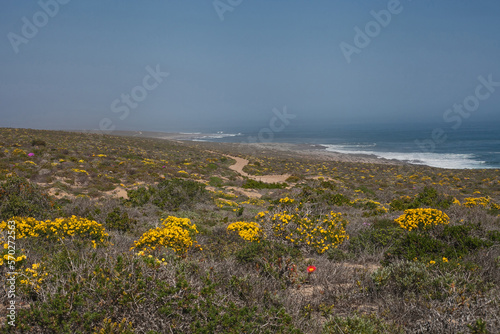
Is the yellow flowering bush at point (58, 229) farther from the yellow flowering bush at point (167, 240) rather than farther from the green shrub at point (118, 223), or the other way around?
the green shrub at point (118, 223)

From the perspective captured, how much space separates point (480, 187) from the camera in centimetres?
2331

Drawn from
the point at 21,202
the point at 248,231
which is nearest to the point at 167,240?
the point at 248,231

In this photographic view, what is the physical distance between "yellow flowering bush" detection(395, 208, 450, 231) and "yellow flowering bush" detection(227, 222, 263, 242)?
12.7 feet

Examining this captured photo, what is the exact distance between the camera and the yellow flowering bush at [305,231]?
6.11 metres

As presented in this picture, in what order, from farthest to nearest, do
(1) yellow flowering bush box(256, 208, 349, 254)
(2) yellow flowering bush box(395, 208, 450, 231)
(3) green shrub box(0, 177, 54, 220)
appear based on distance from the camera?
(3) green shrub box(0, 177, 54, 220)
(2) yellow flowering bush box(395, 208, 450, 231)
(1) yellow flowering bush box(256, 208, 349, 254)

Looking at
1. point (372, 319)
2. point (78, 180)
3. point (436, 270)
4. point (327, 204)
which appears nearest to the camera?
point (372, 319)

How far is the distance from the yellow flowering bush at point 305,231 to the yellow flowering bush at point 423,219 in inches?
76.6

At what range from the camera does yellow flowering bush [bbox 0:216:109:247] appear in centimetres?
536

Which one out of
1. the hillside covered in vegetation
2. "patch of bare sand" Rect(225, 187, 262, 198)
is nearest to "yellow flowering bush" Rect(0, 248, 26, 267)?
the hillside covered in vegetation

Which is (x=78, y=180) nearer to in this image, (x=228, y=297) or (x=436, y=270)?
(x=228, y=297)

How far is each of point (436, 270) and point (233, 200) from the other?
11.3 metres

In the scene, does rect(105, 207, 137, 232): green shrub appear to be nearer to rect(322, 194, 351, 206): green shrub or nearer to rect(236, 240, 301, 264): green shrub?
rect(236, 240, 301, 264): green shrub

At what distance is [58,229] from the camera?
5.68 meters

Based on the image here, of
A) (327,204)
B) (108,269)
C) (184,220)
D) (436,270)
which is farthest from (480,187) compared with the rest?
(108,269)
